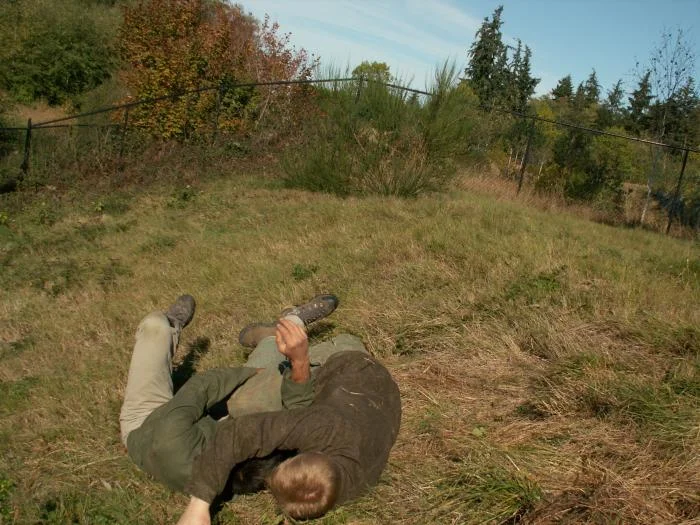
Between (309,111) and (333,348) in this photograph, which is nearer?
(333,348)

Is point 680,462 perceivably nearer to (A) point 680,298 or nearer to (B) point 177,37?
(A) point 680,298

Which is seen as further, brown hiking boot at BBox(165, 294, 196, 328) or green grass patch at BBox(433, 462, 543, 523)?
brown hiking boot at BBox(165, 294, 196, 328)

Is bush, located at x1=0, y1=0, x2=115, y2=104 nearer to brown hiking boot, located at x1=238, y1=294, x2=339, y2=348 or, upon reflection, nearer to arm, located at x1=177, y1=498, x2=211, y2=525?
brown hiking boot, located at x1=238, y1=294, x2=339, y2=348

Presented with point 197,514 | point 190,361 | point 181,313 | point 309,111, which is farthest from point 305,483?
point 309,111

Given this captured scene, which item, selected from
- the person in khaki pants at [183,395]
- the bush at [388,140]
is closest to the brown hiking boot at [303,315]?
the person in khaki pants at [183,395]

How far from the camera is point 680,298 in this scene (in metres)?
4.96

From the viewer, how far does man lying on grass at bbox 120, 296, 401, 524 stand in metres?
2.64

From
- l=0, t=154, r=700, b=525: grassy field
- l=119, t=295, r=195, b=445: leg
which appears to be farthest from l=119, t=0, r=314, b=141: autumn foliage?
l=119, t=295, r=195, b=445: leg

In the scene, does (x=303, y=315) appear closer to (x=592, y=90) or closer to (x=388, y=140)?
(x=388, y=140)

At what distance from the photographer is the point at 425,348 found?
4.58m

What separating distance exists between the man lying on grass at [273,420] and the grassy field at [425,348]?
237 mm

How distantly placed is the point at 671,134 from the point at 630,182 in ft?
25.5

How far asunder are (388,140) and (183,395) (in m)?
7.43

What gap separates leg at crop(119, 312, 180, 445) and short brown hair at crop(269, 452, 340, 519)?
1.25 m
